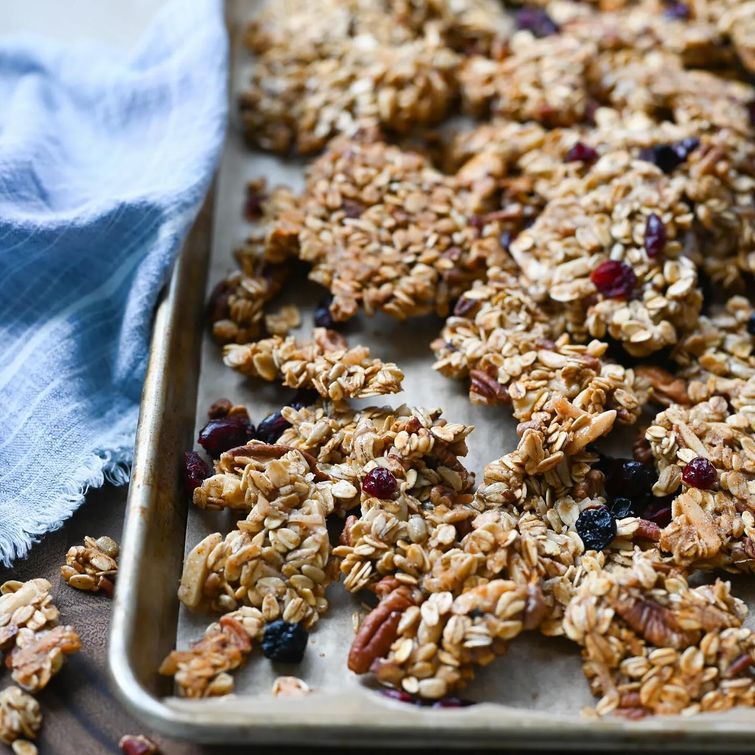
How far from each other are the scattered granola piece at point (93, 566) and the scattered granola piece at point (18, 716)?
166 mm

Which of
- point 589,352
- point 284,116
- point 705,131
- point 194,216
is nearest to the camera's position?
point 589,352

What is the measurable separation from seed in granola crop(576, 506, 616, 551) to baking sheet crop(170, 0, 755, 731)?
0.45 feet

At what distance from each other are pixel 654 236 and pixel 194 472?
0.80 meters

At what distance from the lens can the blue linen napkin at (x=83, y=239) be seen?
1444mm

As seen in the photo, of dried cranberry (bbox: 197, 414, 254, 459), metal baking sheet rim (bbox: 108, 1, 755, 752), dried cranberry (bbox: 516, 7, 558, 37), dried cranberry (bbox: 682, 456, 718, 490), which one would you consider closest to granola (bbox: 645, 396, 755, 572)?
dried cranberry (bbox: 682, 456, 718, 490)

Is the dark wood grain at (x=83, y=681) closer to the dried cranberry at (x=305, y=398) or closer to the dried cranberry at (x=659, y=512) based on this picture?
the dried cranberry at (x=305, y=398)

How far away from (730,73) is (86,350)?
141 cm

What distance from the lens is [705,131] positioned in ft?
5.74

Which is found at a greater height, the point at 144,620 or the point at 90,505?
the point at 144,620

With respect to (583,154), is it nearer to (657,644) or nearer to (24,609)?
(657,644)

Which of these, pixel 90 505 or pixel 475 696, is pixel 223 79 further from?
pixel 475 696

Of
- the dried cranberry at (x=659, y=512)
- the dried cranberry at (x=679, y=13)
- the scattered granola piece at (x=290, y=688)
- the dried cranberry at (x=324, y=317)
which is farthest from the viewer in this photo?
the dried cranberry at (x=679, y=13)

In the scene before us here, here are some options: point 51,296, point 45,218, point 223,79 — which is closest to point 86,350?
point 51,296

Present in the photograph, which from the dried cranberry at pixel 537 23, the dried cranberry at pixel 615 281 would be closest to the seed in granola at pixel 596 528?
the dried cranberry at pixel 615 281
